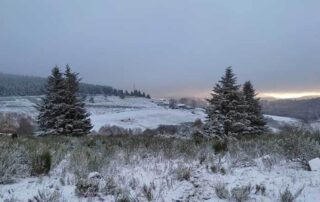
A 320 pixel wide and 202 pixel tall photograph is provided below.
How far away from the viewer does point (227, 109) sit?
35969mm

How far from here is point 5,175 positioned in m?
5.18

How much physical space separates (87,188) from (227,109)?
32.2 metres

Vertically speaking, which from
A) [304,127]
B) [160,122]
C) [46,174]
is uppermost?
[304,127]

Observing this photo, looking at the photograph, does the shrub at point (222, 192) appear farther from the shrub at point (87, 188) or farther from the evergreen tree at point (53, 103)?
the evergreen tree at point (53, 103)

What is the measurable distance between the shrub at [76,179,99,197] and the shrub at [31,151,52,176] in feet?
4.01

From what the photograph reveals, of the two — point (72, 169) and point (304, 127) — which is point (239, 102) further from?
point (72, 169)

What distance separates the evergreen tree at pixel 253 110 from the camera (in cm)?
3716

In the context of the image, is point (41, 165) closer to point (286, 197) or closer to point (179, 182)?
point (179, 182)

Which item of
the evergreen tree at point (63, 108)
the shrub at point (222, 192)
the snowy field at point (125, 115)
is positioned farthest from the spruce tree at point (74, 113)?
the snowy field at point (125, 115)

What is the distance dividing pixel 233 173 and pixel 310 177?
110cm

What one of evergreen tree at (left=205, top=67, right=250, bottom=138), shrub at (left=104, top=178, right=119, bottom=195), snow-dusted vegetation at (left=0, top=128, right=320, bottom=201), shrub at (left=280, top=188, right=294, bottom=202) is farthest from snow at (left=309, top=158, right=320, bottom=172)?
evergreen tree at (left=205, top=67, right=250, bottom=138)

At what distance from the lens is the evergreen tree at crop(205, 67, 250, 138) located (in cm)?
3450

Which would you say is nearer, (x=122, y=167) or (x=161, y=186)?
(x=161, y=186)

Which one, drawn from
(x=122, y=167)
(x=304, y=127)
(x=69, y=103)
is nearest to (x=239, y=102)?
(x=69, y=103)
